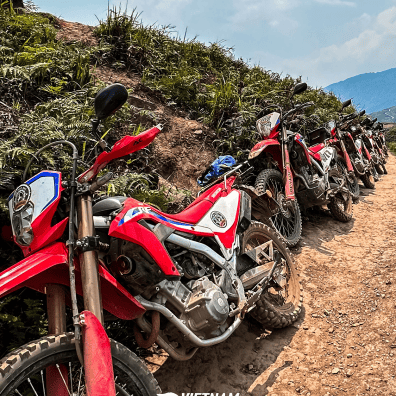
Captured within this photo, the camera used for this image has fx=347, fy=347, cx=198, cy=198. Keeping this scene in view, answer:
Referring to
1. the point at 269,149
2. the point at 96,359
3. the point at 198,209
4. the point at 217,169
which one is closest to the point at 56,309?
the point at 96,359

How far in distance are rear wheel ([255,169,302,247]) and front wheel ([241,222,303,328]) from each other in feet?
3.14

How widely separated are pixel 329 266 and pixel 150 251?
2964 mm

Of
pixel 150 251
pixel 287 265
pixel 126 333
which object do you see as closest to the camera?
pixel 150 251

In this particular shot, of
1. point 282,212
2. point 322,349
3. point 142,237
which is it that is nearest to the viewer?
point 142,237

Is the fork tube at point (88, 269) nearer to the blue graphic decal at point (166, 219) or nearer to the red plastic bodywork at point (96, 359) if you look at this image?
the red plastic bodywork at point (96, 359)

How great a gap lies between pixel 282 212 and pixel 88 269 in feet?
10.5

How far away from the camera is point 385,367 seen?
2553 mm

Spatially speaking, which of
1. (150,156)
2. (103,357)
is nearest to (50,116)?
(150,156)

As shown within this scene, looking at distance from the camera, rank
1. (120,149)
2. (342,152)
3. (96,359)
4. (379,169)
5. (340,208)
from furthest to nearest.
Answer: (379,169)
(342,152)
(340,208)
(120,149)
(96,359)

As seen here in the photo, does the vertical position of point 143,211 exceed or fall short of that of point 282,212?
it exceeds it

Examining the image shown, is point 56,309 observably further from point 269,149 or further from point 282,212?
point 269,149

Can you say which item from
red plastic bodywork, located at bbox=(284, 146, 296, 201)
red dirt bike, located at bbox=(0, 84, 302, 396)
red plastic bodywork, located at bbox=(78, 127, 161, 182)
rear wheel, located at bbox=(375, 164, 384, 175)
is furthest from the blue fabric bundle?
rear wheel, located at bbox=(375, 164, 384, 175)

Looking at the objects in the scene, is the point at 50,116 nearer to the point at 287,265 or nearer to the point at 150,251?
the point at 150,251

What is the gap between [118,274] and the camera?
2.15 meters
